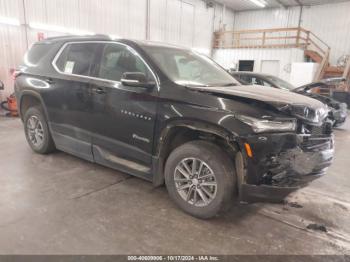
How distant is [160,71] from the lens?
2.73 meters

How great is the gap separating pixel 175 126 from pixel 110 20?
386 inches

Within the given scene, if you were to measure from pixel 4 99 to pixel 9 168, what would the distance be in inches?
228

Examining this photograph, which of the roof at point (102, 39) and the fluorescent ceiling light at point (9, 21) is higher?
the fluorescent ceiling light at point (9, 21)

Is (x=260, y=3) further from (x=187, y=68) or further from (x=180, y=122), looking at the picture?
(x=180, y=122)

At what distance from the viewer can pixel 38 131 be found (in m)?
4.07

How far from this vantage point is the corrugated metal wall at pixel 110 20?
8.20 metres

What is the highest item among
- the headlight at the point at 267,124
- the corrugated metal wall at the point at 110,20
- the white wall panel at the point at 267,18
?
the white wall panel at the point at 267,18

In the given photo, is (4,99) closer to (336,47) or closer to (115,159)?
(115,159)

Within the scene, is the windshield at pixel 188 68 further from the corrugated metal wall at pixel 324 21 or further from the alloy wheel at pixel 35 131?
the corrugated metal wall at pixel 324 21

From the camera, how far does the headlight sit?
2.17 meters

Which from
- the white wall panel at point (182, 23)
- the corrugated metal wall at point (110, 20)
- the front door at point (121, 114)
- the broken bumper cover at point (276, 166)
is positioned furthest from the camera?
the white wall panel at point (182, 23)

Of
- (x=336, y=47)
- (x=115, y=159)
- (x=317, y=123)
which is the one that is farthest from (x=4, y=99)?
(x=336, y=47)

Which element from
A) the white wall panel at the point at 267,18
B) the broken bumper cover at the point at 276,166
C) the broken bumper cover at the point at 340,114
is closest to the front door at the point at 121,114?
the broken bumper cover at the point at 276,166

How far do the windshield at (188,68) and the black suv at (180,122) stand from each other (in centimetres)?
2
